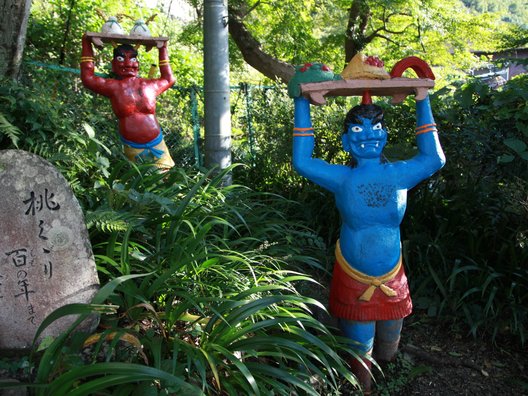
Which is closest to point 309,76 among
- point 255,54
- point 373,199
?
point 373,199

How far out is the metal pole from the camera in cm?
354

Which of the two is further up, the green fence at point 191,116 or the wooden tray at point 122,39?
the wooden tray at point 122,39

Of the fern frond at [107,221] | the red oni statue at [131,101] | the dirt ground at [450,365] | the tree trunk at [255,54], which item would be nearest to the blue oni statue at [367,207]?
the dirt ground at [450,365]

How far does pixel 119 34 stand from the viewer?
3.61 m

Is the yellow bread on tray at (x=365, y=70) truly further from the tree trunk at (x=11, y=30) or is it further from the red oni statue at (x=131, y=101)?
the tree trunk at (x=11, y=30)

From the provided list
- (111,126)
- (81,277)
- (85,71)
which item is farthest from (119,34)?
(81,277)

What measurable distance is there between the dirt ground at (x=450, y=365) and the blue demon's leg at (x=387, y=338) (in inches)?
2.8

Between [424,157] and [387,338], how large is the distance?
3.42 ft

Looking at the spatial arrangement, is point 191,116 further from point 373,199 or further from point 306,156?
point 373,199

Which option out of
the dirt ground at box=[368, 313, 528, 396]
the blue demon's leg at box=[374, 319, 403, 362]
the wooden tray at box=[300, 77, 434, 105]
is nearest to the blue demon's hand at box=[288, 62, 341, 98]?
the wooden tray at box=[300, 77, 434, 105]

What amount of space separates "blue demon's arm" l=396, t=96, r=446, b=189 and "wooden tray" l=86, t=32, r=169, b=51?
222 centimetres

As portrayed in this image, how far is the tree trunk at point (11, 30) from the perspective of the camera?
328 cm

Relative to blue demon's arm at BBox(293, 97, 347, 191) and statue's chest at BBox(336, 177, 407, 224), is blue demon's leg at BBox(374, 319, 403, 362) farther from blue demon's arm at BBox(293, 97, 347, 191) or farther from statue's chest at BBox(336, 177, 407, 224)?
blue demon's arm at BBox(293, 97, 347, 191)

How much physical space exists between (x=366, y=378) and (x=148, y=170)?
2015 millimetres
